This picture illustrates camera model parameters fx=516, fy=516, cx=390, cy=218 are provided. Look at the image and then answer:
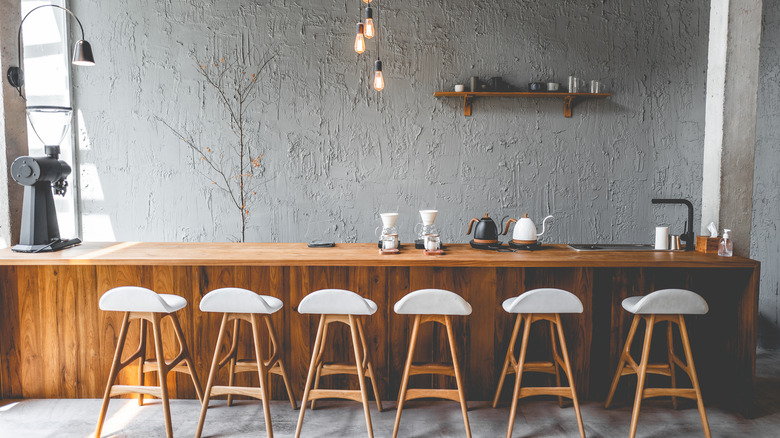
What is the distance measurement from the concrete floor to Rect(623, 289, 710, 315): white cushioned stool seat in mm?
749

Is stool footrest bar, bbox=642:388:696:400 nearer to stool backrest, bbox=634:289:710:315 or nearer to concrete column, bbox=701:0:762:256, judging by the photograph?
stool backrest, bbox=634:289:710:315

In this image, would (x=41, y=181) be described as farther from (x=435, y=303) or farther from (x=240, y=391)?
(x=435, y=303)

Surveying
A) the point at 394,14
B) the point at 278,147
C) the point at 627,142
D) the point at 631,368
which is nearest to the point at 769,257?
the point at 627,142

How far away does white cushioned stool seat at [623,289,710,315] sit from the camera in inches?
103

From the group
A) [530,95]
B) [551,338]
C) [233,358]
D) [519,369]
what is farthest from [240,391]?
[530,95]

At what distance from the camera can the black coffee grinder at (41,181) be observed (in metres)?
3.14

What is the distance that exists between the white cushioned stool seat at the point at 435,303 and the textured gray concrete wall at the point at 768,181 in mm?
3380

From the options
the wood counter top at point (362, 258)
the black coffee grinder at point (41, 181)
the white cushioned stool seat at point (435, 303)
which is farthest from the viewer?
the black coffee grinder at point (41, 181)

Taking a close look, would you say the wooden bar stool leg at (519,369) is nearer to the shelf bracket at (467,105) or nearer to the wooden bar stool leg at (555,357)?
the wooden bar stool leg at (555,357)

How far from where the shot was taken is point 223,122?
491 cm

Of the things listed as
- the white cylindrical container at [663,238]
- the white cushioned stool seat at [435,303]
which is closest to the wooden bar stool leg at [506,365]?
the white cushioned stool seat at [435,303]

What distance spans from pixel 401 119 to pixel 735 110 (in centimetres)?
266

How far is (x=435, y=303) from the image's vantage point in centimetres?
254

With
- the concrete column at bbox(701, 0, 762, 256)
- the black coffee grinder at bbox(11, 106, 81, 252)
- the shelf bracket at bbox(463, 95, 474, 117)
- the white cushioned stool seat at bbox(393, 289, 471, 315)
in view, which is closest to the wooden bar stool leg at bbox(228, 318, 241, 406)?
the white cushioned stool seat at bbox(393, 289, 471, 315)
